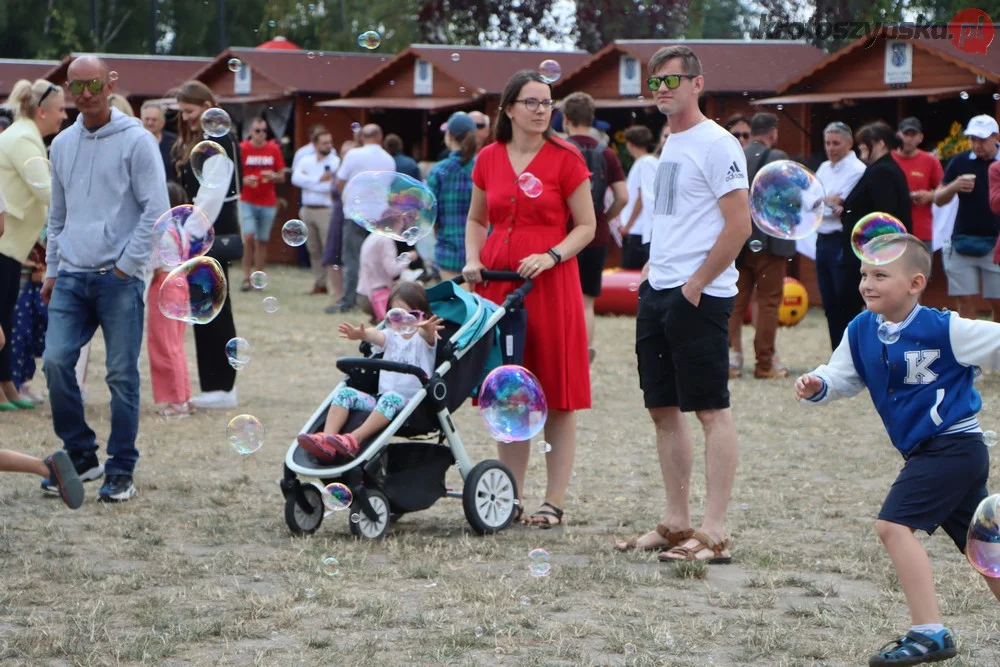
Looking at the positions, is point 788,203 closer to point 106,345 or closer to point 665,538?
point 665,538

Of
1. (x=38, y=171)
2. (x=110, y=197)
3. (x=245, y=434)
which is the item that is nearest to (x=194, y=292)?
(x=110, y=197)

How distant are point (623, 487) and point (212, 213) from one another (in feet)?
10.2

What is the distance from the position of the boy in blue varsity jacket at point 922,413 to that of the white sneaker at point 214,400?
5.90m

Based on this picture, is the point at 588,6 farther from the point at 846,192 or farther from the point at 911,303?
the point at 911,303

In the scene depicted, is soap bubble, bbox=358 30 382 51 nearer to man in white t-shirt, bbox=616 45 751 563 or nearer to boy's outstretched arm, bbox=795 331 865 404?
man in white t-shirt, bbox=616 45 751 563

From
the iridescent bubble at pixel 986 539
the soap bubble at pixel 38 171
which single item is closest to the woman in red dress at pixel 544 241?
the iridescent bubble at pixel 986 539

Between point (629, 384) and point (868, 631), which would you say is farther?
point (629, 384)

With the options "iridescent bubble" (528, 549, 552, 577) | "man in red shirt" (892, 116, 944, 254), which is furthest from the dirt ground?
"man in red shirt" (892, 116, 944, 254)

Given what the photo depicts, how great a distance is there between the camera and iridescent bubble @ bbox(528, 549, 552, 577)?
499 centimetres

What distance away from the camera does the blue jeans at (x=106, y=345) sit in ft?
20.5

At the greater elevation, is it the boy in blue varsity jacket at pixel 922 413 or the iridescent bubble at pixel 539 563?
the boy in blue varsity jacket at pixel 922 413

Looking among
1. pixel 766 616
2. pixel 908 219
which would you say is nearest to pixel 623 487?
pixel 766 616

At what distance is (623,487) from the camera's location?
691cm

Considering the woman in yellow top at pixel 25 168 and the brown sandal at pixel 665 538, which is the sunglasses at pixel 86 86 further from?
the brown sandal at pixel 665 538
